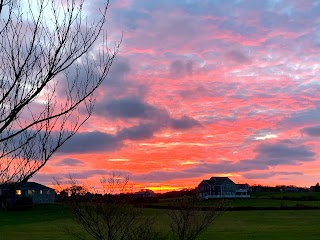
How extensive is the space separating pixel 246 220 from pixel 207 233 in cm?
2236

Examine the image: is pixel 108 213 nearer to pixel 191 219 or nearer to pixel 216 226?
pixel 191 219

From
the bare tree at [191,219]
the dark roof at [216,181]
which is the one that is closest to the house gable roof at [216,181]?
the dark roof at [216,181]

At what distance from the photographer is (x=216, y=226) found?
61.9 meters

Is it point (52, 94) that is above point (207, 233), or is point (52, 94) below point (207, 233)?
above

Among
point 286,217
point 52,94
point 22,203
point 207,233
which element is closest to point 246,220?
point 286,217

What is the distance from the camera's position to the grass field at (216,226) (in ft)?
164

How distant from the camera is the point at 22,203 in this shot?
4181 inches

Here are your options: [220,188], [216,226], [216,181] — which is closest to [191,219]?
[216,226]

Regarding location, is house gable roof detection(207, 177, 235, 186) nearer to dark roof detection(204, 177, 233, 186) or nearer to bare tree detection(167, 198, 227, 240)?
dark roof detection(204, 177, 233, 186)

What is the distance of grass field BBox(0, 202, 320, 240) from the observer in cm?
4984

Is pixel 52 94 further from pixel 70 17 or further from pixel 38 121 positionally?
pixel 70 17

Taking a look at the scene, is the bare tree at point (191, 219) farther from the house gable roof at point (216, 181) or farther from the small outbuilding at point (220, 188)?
the house gable roof at point (216, 181)

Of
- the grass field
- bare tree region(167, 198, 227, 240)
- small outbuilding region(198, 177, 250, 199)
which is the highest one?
small outbuilding region(198, 177, 250, 199)

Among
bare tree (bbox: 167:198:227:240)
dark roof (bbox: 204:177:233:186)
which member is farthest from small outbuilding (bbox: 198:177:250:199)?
bare tree (bbox: 167:198:227:240)
